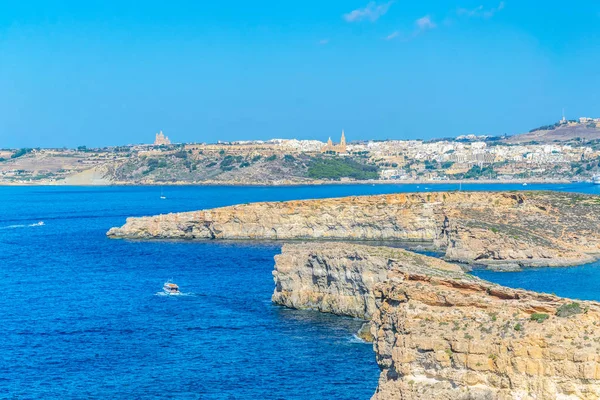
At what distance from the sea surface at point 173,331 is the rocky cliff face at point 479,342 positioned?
8572 mm

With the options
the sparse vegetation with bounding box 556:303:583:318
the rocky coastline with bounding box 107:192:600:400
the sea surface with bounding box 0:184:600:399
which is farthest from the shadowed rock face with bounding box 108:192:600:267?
the sparse vegetation with bounding box 556:303:583:318

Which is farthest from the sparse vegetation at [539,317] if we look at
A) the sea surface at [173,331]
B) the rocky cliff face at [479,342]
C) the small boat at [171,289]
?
the small boat at [171,289]

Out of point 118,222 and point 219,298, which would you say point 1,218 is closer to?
point 118,222

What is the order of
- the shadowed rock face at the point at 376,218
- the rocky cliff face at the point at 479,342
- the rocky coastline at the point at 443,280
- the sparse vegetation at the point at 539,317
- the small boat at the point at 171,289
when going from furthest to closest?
the shadowed rock face at the point at 376,218
the small boat at the point at 171,289
the sparse vegetation at the point at 539,317
the rocky coastline at the point at 443,280
the rocky cliff face at the point at 479,342

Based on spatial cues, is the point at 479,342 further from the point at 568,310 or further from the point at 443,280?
the point at 443,280

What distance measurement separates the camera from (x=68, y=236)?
87.9 meters

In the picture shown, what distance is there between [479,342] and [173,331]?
2255 centimetres

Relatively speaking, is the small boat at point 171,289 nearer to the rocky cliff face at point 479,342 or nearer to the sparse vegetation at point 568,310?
the rocky cliff face at point 479,342

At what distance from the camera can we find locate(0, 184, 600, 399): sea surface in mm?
30375

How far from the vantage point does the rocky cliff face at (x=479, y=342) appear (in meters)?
18.1

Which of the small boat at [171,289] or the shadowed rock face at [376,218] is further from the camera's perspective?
the shadowed rock face at [376,218]

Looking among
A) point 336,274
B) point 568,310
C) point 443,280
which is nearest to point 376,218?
point 336,274

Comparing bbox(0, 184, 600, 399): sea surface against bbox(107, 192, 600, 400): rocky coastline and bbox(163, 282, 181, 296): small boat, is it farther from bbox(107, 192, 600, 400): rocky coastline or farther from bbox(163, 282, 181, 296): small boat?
bbox(107, 192, 600, 400): rocky coastline

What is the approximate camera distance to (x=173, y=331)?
39188 mm
